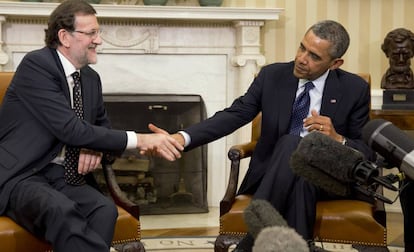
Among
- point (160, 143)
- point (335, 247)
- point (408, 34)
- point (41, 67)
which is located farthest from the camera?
point (408, 34)

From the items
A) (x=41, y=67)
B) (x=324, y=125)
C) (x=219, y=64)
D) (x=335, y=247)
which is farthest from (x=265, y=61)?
(x=41, y=67)

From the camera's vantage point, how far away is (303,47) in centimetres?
274

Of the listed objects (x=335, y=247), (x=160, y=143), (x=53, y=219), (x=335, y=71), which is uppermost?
(x=335, y=71)

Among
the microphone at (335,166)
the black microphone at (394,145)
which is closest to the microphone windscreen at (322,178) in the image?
the microphone at (335,166)

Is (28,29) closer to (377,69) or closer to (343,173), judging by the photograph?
(377,69)

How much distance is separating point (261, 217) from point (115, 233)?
190cm

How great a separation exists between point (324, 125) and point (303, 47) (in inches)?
16.5

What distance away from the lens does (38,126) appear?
244 centimetres

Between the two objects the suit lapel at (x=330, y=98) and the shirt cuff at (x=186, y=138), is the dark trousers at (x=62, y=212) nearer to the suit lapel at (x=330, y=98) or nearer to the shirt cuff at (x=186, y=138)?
the shirt cuff at (x=186, y=138)

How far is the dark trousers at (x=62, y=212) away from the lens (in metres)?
2.19

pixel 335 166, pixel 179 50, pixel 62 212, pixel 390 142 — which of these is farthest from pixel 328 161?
pixel 179 50

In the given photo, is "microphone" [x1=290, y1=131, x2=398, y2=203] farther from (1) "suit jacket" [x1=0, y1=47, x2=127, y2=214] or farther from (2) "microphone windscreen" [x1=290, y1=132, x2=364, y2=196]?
(1) "suit jacket" [x1=0, y1=47, x2=127, y2=214]

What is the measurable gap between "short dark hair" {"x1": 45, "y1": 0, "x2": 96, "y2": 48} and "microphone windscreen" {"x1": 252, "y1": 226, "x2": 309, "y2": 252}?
6.80 feet

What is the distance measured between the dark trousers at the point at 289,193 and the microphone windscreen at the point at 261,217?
5.47 ft
